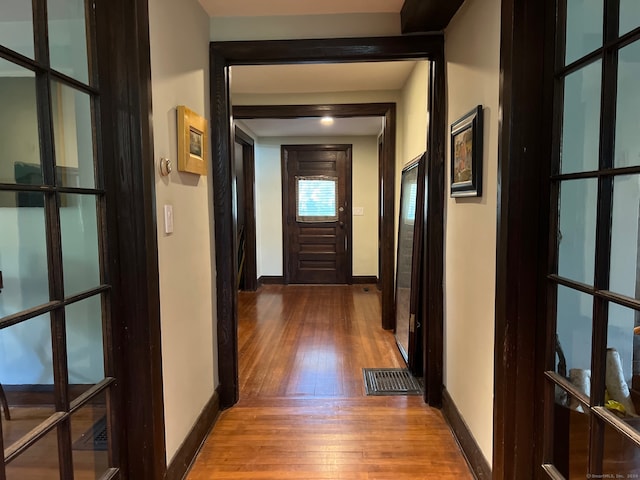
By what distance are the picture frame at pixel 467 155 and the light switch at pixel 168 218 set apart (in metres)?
1.30

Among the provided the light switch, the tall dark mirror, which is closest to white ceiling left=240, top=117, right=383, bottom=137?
the tall dark mirror

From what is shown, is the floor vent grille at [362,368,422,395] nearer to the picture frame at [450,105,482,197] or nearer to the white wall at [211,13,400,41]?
the picture frame at [450,105,482,197]

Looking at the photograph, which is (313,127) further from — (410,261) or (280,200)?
(410,261)

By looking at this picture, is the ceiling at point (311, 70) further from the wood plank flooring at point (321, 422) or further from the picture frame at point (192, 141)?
the wood plank flooring at point (321, 422)

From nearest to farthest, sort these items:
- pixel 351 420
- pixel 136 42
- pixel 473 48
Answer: pixel 136 42
pixel 473 48
pixel 351 420

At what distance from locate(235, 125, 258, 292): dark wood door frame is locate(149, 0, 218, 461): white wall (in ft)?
11.6

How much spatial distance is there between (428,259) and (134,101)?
175cm

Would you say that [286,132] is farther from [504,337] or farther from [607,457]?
[607,457]

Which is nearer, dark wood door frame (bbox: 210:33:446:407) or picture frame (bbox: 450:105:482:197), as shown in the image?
picture frame (bbox: 450:105:482:197)

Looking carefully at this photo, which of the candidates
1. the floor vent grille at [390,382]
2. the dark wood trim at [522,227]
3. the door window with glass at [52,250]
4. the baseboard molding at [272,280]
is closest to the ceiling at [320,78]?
the dark wood trim at [522,227]

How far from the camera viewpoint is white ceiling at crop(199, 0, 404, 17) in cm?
217

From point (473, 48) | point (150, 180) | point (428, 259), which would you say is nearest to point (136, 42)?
point (150, 180)

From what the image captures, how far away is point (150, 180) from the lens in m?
1.55

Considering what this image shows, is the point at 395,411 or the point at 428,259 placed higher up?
the point at 428,259
